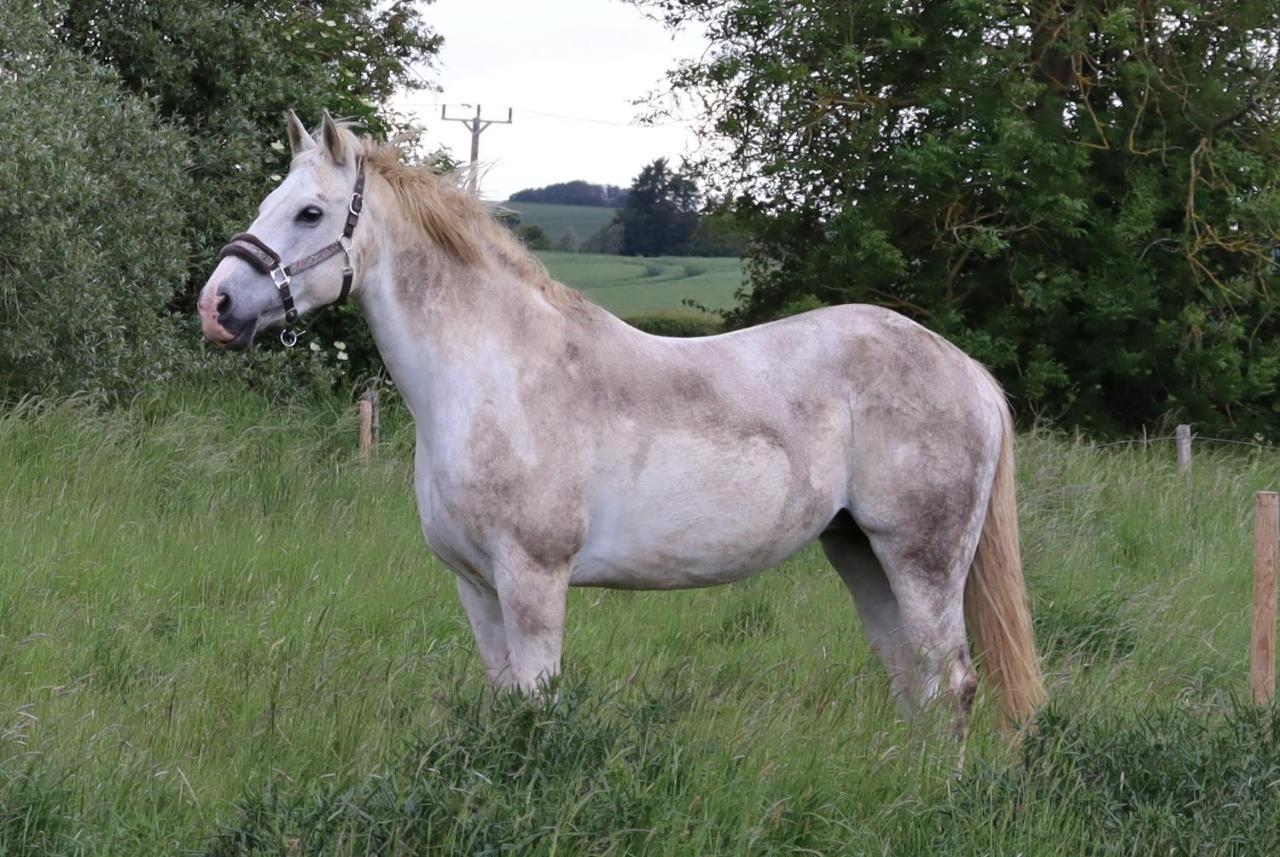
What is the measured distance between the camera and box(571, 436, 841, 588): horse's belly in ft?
13.9

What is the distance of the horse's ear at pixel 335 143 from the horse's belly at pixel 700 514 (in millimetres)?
1227

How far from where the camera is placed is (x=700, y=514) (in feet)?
14.2

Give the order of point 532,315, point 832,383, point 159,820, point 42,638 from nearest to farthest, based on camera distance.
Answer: point 159,820 < point 532,315 < point 832,383 < point 42,638

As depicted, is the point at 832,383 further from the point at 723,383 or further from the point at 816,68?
the point at 816,68

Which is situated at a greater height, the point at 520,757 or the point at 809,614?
the point at 520,757

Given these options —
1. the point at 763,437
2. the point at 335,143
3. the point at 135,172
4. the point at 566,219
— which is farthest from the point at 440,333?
the point at 566,219

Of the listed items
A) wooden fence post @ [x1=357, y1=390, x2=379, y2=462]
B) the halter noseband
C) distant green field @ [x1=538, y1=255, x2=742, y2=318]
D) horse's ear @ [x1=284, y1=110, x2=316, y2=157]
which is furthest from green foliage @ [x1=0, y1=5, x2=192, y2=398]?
distant green field @ [x1=538, y1=255, x2=742, y2=318]

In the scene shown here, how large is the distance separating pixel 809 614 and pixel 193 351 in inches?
240

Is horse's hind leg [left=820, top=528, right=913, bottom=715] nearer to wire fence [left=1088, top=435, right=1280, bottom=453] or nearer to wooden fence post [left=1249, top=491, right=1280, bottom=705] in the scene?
wooden fence post [left=1249, top=491, right=1280, bottom=705]

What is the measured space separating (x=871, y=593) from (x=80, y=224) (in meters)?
6.81

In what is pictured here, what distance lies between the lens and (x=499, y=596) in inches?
160

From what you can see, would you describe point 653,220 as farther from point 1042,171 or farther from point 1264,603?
point 1264,603

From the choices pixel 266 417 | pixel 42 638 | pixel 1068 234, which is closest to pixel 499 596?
pixel 42 638

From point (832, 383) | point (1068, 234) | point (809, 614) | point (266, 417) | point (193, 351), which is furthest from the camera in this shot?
point (1068, 234)
